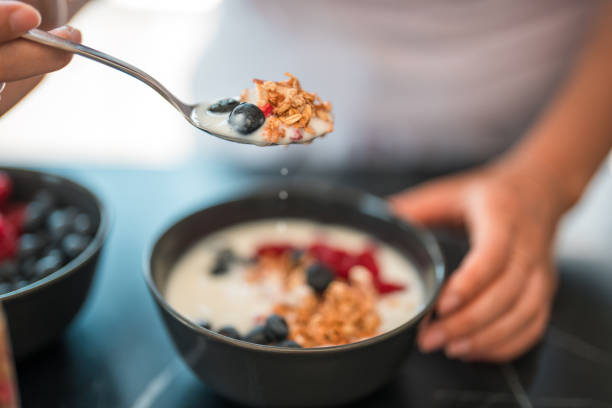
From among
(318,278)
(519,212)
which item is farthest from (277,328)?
(519,212)

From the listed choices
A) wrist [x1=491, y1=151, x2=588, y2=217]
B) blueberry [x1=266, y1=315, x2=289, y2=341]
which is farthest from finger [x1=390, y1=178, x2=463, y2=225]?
blueberry [x1=266, y1=315, x2=289, y2=341]

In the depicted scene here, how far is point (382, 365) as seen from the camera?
0.65 meters

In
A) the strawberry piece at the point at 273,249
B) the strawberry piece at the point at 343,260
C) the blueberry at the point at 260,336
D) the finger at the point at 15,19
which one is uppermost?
the finger at the point at 15,19

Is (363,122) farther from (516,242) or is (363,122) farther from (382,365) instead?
(382,365)

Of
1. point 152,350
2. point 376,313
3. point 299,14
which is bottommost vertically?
point 152,350

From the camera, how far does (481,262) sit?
82cm

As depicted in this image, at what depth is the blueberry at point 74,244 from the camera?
792 mm

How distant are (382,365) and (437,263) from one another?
206mm

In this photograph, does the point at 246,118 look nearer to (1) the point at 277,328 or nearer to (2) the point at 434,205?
(1) the point at 277,328

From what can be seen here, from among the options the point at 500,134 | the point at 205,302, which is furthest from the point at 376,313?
the point at 500,134

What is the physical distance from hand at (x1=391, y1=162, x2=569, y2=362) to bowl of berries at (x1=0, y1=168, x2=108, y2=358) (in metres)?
0.47

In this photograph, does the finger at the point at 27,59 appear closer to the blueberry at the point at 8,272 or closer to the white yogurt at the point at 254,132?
the white yogurt at the point at 254,132

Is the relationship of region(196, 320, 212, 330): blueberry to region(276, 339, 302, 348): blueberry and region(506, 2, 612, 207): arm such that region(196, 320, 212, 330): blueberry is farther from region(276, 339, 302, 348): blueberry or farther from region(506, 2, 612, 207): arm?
region(506, 2, 612, 207): arm

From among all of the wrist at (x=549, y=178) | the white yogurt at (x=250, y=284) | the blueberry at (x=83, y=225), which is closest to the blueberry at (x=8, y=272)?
the blueberry at (x=83, y=225)
